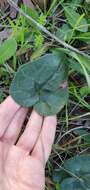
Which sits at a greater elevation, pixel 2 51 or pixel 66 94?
pixel 2 51

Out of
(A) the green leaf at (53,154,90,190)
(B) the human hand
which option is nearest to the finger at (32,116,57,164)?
(B) the human hand

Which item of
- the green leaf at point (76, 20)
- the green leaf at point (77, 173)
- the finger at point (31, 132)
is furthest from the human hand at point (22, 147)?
the green leaf at point (76, 20)

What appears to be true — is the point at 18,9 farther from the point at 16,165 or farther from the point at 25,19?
the point at 16,165

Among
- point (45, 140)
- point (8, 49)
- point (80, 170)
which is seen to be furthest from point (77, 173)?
point (8, 49)

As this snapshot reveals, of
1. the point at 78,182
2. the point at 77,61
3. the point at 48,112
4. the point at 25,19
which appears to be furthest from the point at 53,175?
the point at 25,19

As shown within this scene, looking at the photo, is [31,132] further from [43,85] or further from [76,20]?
[76,20]

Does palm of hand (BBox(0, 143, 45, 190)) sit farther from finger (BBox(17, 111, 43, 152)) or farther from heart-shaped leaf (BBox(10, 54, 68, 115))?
heart-shaped leaf (BBox(10, 54, 68, 115))

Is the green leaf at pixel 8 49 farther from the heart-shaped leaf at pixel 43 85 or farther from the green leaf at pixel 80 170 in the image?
the green leaf at pixel 80 170

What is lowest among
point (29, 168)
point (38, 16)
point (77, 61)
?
point (29, 168)
